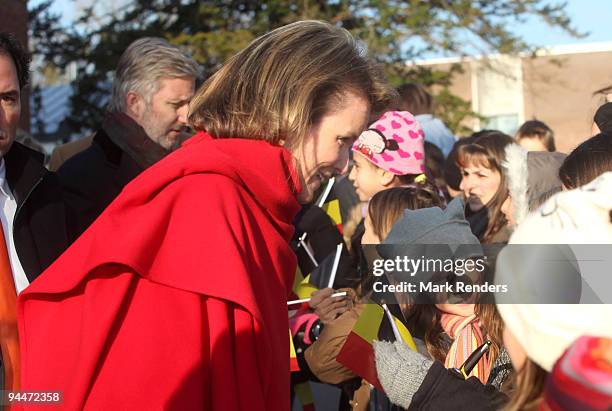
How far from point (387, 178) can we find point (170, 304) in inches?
93.0

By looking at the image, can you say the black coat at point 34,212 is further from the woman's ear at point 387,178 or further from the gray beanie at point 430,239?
the woman's ear at point 387,178

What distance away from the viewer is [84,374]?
175cm

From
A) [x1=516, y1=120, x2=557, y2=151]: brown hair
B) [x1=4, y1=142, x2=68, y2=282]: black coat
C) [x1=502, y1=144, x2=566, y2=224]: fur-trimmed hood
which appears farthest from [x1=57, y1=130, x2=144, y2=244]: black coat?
[x1=516, y1=120, x2=557, y2=151]: brown hair

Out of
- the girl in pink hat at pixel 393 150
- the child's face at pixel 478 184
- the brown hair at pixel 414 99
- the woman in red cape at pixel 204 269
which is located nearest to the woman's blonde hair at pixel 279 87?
the woman in red cape at pixel 204 269

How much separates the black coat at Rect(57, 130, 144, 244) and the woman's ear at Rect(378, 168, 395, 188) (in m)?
1.12

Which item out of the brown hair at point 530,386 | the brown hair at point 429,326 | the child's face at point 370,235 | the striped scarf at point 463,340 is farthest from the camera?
the child's face at point 370,235

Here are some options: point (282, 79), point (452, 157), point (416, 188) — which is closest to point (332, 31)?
point (282, 79)

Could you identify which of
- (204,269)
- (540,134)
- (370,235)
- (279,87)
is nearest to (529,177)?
(370,235)

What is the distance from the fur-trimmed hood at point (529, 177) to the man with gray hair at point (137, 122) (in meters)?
1.67

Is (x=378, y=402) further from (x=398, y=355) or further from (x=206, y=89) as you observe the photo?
(x=206, y=89)

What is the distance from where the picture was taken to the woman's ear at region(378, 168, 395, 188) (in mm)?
4016

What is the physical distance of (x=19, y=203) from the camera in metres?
2.69

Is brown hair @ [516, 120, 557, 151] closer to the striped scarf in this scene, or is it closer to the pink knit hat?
the pink knit hat

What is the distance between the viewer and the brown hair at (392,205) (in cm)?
327
